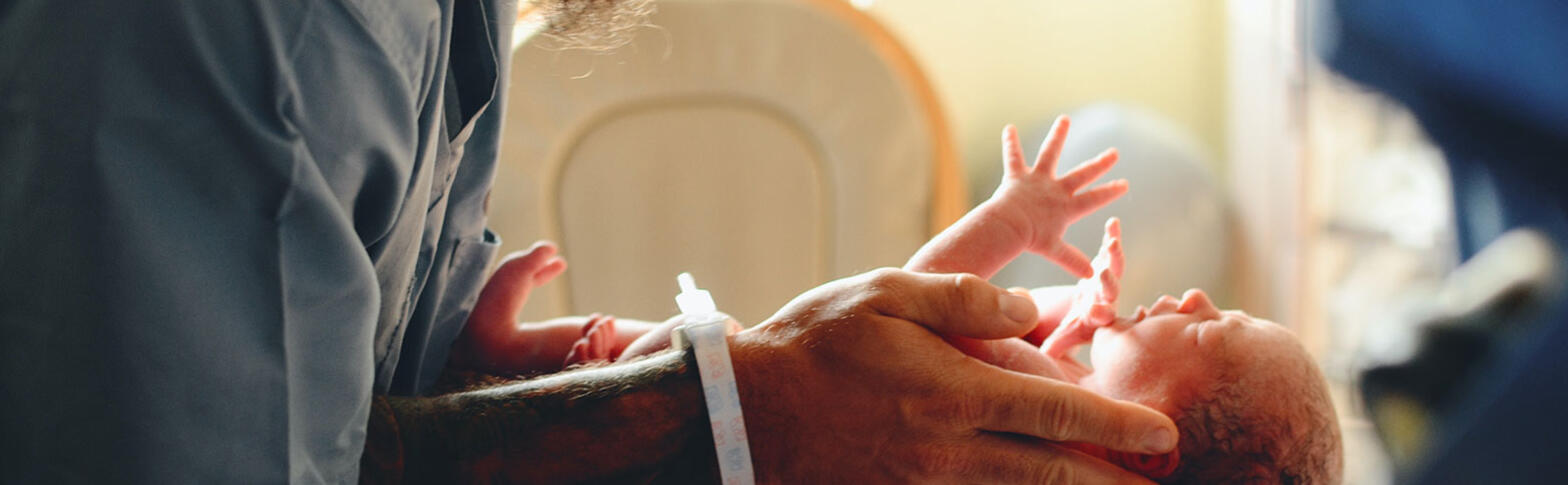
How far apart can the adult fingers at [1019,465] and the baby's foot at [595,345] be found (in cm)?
43

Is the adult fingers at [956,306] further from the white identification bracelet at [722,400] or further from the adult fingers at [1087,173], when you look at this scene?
the adult fingers at [1087,173]

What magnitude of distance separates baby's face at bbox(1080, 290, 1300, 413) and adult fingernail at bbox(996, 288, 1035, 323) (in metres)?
0.18

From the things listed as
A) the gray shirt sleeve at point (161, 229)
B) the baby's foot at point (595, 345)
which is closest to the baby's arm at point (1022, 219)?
the baby's foot at point (595, 345)

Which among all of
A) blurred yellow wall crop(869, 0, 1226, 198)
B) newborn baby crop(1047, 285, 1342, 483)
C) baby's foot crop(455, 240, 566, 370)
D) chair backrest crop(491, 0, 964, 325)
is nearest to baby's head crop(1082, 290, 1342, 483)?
newborn baby crop(1047, 285, 1342, 483)

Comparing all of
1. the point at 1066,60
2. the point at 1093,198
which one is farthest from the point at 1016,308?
the point at 1066,60

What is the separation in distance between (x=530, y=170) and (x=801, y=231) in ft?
1.36

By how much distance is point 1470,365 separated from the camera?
62.7 inches

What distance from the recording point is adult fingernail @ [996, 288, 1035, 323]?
30.0 inches

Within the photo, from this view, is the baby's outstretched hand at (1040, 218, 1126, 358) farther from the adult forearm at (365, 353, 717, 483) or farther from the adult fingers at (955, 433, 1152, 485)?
the adult forearm at (365, 353, 717, 483)

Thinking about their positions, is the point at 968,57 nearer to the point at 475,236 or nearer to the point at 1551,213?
the point at 1551,213

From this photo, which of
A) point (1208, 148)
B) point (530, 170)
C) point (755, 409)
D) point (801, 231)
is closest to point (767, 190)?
point (801, 231)

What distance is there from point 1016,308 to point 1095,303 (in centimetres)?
22

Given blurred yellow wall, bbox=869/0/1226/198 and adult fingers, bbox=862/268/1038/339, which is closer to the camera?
adult fingers, bbox=862/268/1038/339

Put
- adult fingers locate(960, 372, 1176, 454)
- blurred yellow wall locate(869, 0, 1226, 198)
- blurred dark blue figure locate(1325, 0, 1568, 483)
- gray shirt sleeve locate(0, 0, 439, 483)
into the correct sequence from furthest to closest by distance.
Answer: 1. blurred yellow wall locate(869, 0, 1226, 198)
2. blurred dark blue figure locate(1325, 0, 1568, 483)
3. adult fingers locate(960, 372, 1176, 454)
4. gray shirt sleeve locate(0, 0, 439, 483)
